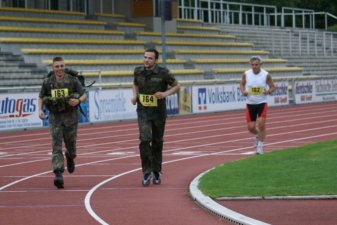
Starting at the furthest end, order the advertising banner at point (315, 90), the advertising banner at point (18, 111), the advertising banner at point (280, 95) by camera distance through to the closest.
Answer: the advertising banner at point (315, 90)
the advertising banner at point (280, 95)
the advertising banner at point (18, 111)

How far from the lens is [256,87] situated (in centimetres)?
1808

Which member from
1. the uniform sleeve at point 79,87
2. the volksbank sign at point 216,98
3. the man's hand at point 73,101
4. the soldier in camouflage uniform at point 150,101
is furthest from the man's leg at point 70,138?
the volksbank sign at point 216,98

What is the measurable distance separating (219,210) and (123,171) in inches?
229

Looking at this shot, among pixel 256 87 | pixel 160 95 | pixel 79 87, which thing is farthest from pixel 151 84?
pixel 256 87

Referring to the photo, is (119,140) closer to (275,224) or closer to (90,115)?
(90,115)

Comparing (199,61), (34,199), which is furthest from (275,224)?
(199,61)

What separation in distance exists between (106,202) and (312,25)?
207 feet

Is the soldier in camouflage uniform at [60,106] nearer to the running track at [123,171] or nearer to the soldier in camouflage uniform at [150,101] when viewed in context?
the running track at [123,171]

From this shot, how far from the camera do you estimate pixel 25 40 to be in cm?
3794

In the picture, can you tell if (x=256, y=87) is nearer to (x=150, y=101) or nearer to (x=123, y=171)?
(x=123, y=171)

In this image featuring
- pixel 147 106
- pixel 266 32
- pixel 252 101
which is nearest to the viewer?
pixel 147 106

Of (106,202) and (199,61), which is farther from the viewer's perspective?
(199,61)

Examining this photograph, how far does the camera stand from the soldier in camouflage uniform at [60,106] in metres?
13.1

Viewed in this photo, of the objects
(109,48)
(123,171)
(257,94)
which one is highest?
(109,48)
